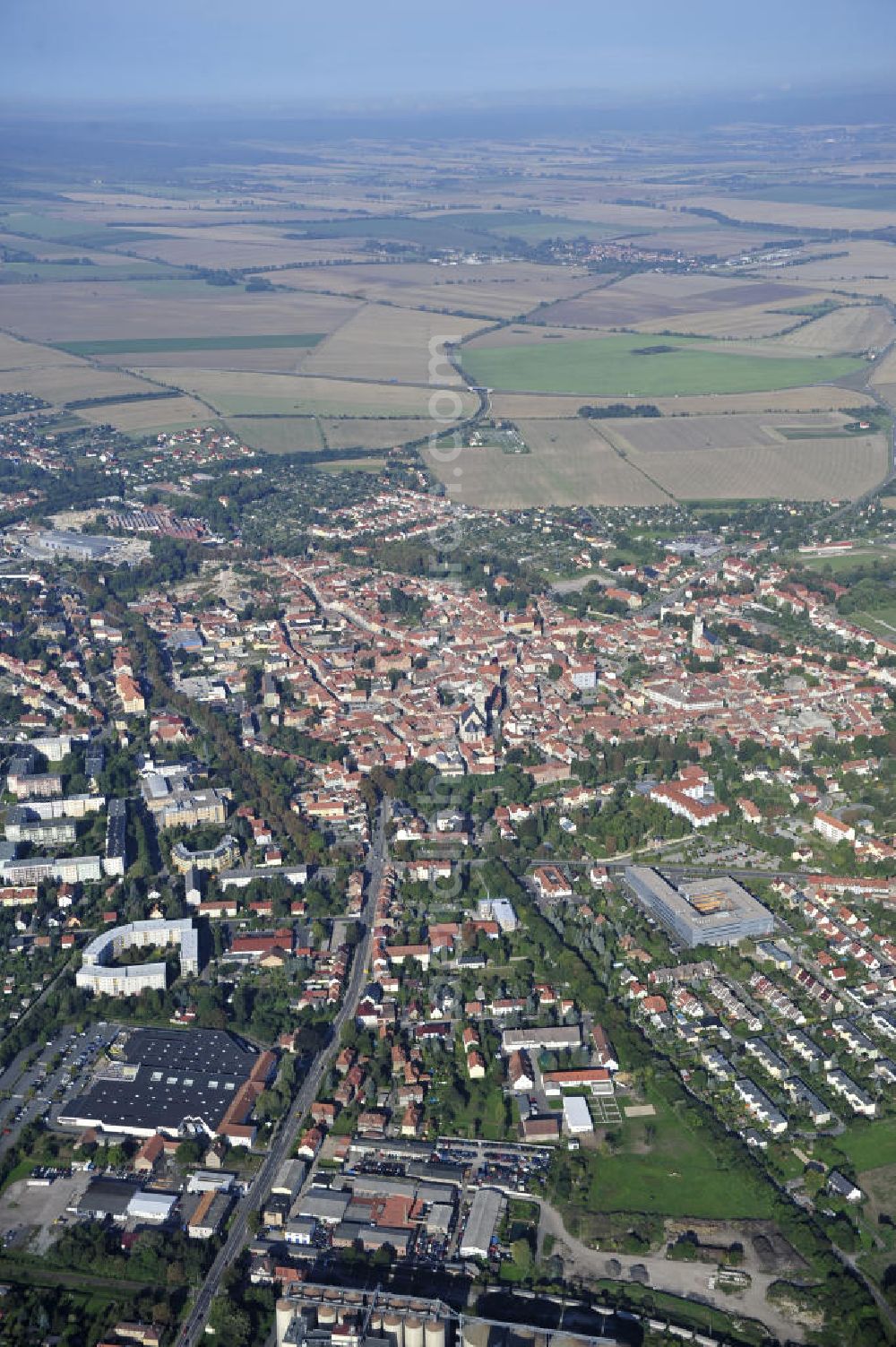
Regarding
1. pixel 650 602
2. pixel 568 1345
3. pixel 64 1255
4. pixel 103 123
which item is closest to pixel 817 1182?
pixel 568 1345

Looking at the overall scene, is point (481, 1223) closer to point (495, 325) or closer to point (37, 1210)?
point (37, 1210)

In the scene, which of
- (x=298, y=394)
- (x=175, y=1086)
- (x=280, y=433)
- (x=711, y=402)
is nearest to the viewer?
(x=175, y=1086)

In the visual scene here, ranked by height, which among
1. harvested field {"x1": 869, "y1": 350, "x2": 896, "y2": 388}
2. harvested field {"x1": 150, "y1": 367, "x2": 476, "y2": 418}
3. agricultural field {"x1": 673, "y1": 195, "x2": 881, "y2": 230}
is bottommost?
harvested field {"x1": 150, "y1": 367, "x2": 476, "y2": 418}

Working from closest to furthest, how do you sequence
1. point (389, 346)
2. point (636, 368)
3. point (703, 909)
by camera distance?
point (703, 909), point (636, 368), point (389, 346)

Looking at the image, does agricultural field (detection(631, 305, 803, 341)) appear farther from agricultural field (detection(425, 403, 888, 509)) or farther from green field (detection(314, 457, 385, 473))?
green field (detection(314, 457, 385, 473))

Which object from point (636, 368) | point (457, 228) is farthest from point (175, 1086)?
point (457, 228)

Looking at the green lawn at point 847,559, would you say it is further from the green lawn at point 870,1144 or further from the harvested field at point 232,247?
the harvested field at point 232,247

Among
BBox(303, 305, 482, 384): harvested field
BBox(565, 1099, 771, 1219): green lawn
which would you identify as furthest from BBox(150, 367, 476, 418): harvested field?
BBox(565, 1099, 771, 1219): green lawn
